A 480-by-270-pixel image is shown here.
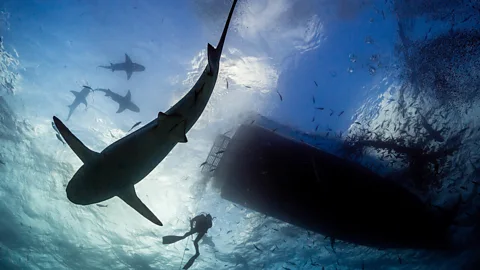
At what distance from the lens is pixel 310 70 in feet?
34.2

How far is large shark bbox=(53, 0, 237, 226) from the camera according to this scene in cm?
365

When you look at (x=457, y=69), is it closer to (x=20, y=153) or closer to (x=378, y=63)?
(x=378, y=63)

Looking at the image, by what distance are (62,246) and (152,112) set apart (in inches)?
810

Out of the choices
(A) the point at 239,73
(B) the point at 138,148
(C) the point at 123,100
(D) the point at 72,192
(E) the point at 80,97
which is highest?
(A) the point at 239,73

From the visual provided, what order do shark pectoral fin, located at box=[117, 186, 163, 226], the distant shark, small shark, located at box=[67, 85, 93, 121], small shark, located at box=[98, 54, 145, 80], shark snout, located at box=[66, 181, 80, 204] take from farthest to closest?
small shark, located at box=[67, 85, 93, 121]
the distant shark
small shark, located at box=[98, 54, 145, 80]
shark pectoral fin, located at box=[117, 186, 163, 226]
shark snout, located at box=[66, 181, 80, 204]

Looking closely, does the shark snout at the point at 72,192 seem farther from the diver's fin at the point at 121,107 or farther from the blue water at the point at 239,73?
the diver's fin at the point at 121,107

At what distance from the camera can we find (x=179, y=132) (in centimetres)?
367

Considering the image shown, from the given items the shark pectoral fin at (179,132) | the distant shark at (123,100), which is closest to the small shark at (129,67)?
the distant shark at (123,100)

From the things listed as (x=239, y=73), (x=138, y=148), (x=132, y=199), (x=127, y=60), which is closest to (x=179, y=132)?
(x=138, y=148)

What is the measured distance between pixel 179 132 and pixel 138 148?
72 cm

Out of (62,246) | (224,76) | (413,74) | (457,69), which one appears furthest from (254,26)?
(62,246)

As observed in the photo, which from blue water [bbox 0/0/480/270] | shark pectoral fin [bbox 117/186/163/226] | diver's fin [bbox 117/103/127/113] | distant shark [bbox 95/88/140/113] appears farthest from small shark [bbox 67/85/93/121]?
shark pectoral fin [bbox 117/186/163/226]

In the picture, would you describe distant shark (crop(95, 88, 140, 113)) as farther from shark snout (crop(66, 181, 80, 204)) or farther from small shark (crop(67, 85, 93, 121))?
shark snout (crop(66, 181, 80, 204))

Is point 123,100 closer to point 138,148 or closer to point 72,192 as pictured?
point 72,192
